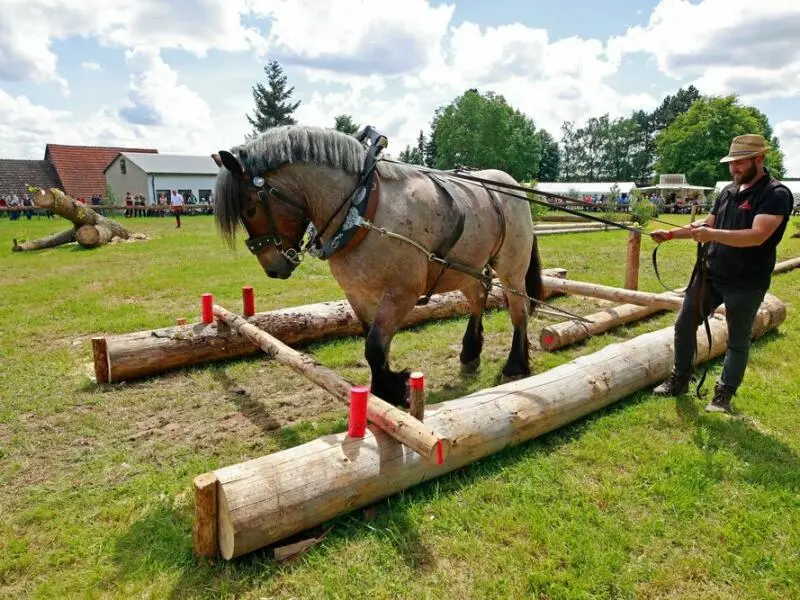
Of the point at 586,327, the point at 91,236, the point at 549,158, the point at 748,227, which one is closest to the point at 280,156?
the point at 748,227

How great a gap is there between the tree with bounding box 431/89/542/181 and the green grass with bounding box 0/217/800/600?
57.5 meters

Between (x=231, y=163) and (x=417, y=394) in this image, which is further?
(x=231, y=163)

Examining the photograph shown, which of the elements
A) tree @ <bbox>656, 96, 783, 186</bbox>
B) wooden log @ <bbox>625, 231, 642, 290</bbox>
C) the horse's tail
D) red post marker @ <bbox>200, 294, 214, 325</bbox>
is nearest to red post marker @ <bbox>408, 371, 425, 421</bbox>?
the horse's tail

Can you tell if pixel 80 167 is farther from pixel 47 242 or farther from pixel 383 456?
pixel 383 456

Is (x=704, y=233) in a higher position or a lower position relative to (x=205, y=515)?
higher

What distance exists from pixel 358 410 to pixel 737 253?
3096 mm

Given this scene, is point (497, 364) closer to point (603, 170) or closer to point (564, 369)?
point (564, 369)

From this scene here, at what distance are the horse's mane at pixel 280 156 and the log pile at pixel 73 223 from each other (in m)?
14.1

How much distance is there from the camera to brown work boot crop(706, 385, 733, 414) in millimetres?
4137

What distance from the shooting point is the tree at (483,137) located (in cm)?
6056

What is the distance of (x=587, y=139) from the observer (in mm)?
90000

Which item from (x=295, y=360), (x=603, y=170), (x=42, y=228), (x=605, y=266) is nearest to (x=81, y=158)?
(x=42, y=228)

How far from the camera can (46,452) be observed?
142 inches

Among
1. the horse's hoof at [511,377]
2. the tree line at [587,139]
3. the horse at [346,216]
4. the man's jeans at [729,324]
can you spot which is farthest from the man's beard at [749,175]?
the tree line at [587,139]
